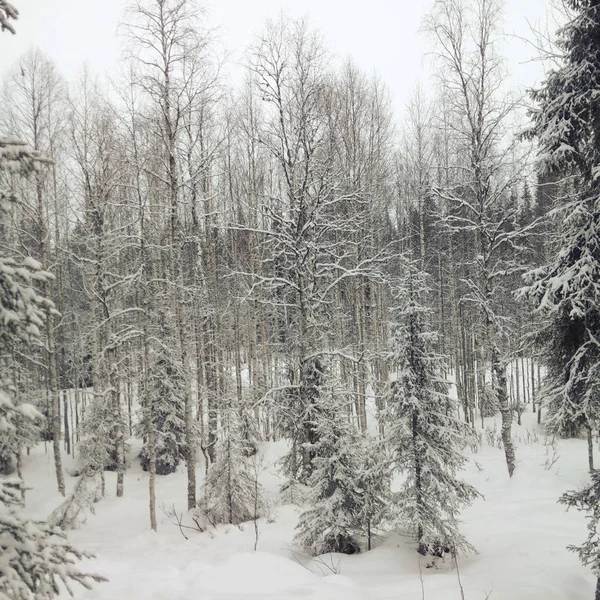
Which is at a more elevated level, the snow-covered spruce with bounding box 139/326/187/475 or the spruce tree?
the spruce tree

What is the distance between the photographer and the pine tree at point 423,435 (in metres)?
8.12

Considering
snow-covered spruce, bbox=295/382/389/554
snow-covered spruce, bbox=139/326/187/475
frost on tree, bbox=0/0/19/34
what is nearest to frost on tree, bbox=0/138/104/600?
Answer: frost on tree, bbox=0/0/19/34

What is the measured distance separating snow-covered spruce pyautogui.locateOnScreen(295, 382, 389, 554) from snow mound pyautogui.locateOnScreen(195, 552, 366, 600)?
115 cm

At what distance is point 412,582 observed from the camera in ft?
24.0

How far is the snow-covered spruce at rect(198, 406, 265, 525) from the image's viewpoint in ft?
38.9

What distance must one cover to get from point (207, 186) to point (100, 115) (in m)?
5.67

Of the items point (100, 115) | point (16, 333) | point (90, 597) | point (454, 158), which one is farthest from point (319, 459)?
point (454, 158)

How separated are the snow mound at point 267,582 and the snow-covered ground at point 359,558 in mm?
19

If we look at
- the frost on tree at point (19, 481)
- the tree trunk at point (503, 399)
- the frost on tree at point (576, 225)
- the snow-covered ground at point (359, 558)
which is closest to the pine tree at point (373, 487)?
the snow-covered ground at point (359, 558)

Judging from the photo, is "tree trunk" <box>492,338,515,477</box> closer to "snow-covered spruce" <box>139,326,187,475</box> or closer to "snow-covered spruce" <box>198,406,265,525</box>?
"snow-covered spruce" <box>198,406,265,525</box>

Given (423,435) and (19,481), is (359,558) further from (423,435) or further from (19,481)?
(19,481)

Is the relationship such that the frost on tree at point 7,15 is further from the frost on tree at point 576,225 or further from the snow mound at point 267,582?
the snow mound at point 267,582

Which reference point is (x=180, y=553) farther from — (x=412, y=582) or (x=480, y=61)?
(x=480, y=61)

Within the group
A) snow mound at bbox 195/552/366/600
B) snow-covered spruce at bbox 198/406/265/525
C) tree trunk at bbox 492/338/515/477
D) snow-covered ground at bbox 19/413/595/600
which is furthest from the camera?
tree trunk at bbox 492/338/515/477
